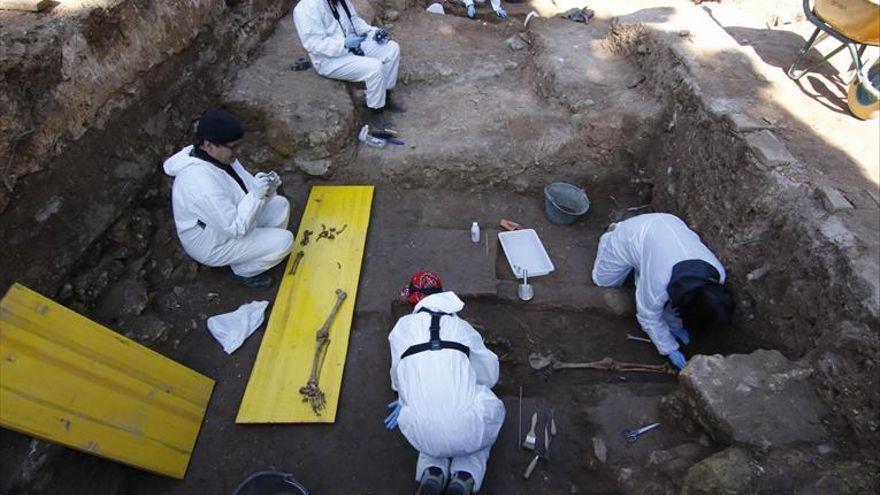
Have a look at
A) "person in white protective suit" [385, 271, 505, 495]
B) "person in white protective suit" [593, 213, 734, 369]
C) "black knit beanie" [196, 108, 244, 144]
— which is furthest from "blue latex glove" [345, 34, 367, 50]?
"person in white protective suit" [385, 271, 505, 495]

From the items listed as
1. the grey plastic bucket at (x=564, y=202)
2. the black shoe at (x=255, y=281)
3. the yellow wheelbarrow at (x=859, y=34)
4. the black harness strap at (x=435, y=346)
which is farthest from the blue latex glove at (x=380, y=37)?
the yellow wheelbarrow at (x=859, y=34)

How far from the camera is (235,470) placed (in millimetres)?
A: 3701

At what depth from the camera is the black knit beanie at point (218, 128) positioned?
402cm

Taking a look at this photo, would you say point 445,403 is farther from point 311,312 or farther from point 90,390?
point 90,390

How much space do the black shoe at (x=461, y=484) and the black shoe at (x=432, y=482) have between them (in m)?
0.06

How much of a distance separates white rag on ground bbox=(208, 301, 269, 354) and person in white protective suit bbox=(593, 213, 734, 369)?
3.45m

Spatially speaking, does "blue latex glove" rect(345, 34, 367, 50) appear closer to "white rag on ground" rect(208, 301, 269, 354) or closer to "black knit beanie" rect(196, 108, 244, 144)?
"black knit beanie" rect(196, 108, 244, 144)

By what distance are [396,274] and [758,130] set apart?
3736 millimetres

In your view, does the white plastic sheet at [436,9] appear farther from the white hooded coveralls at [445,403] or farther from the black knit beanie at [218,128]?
the white hooded coveralls at [445,403]

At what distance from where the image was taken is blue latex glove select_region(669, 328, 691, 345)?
442cm

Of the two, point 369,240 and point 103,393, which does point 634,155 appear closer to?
point 369,240

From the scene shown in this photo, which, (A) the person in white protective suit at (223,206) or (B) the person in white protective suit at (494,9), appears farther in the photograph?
(B) the person in white protective suit at (494,9)

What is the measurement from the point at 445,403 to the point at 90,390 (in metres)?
2.30

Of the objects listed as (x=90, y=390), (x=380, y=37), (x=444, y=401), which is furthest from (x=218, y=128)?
(x=380, y=37)
